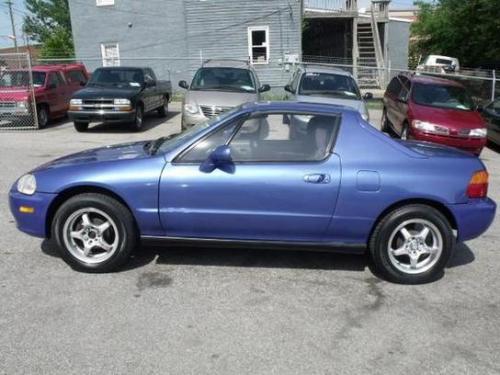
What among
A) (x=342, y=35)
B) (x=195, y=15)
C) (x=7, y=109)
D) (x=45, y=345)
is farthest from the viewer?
(x=342, y=35)

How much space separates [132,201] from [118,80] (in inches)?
423

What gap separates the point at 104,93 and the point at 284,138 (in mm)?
9573

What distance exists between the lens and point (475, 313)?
390 cm

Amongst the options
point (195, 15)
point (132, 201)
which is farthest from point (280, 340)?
point (195, 15)

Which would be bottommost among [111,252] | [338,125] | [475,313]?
[475,313]

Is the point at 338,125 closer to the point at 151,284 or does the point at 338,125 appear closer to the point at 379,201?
the point at 379,201

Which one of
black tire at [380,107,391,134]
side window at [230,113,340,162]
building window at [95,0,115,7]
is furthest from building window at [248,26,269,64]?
side window at [230,113,340,162]

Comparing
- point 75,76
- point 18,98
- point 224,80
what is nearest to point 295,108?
point 224,80

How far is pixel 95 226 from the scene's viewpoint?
4.44 metres

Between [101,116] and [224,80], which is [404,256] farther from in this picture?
[101,116]

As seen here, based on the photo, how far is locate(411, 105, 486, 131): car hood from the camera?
404 inches

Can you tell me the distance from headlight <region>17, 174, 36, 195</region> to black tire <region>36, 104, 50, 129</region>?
33.4 feet

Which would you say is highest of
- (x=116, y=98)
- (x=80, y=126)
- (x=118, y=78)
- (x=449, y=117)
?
(x=118, y=78)

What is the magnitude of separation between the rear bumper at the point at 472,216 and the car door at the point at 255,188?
1080 millimetres
